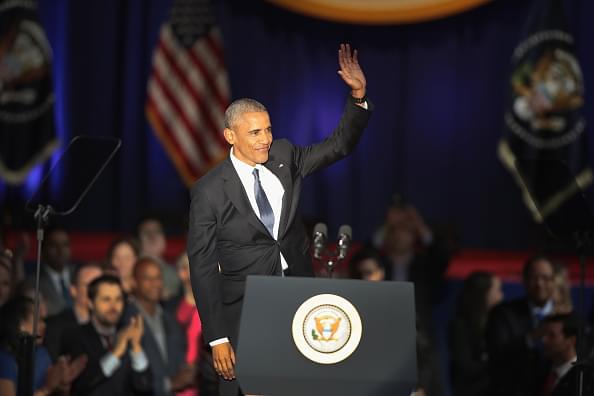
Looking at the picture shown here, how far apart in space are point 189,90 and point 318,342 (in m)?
6.31

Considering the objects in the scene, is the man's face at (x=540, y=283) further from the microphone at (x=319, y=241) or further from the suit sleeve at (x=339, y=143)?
the microphone at (x=319, y=241)

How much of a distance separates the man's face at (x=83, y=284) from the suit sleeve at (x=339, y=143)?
1.95 meters

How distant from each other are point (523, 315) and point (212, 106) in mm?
4462

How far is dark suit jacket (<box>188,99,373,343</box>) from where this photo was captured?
3553 millimetres

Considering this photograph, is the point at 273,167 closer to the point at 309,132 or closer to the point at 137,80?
the point at 137,80

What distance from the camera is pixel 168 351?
550 cm

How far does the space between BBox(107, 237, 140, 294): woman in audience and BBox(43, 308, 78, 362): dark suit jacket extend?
2.53 feet

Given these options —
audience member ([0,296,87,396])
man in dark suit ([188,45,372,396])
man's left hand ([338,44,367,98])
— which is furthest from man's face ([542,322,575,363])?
audience member ([0,296,87,396])

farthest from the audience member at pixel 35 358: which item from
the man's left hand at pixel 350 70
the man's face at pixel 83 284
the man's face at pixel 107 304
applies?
the man's left hand at pixel 350 70

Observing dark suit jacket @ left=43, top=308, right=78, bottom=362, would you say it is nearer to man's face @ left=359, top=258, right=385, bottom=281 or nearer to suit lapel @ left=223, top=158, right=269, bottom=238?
man's face @ left=359, top=258, right=385, bottom=281

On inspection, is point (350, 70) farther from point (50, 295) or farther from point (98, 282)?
point (50, 295)

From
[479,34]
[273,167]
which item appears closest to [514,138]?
[479,34]

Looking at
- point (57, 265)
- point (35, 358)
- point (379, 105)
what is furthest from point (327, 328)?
point (379, 105)

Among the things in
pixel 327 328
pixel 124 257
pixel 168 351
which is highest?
pixel 124 257
